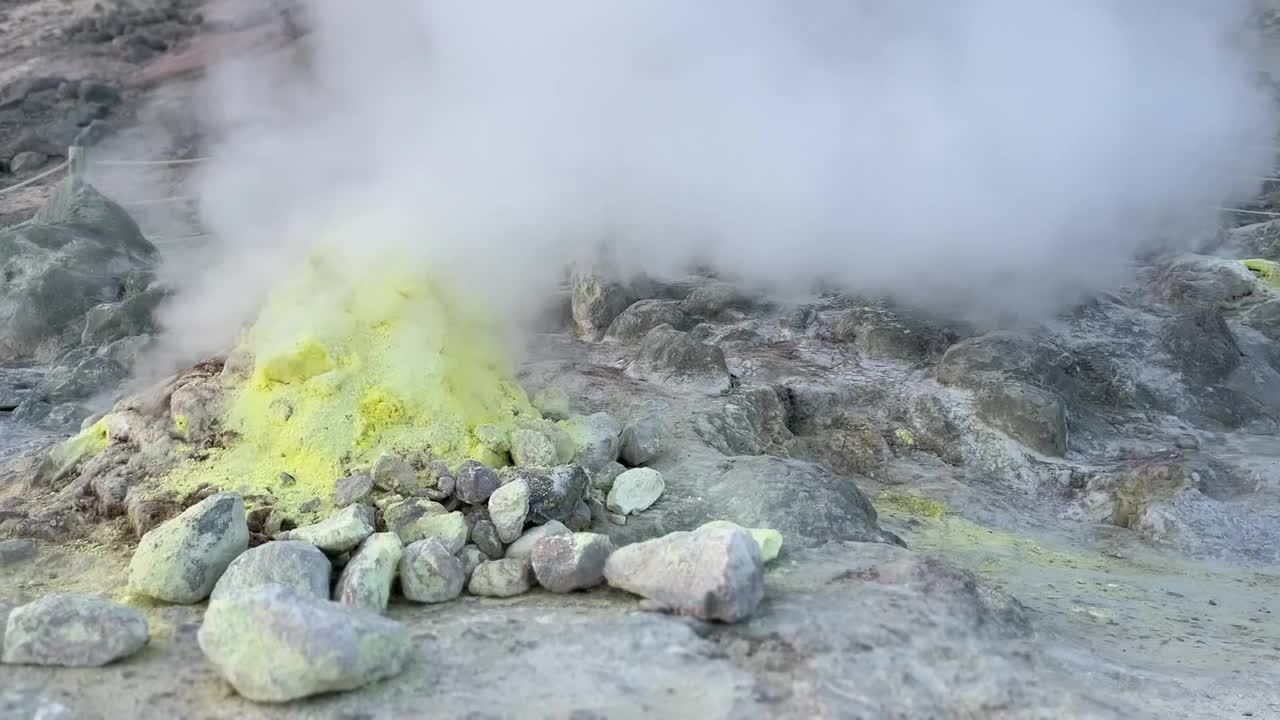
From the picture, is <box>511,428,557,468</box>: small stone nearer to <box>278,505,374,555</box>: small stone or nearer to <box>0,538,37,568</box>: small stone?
<box>278,505,374,555</box>: small stone

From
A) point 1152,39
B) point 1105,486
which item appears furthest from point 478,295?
point 1152,39

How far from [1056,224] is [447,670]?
5126 millimetres

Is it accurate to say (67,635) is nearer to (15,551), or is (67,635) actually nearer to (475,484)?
(15,551)

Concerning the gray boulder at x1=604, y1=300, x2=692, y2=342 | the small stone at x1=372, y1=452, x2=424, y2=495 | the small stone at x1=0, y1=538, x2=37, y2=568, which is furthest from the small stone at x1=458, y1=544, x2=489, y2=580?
the gray boulder at x1=604, y1=300, x2=692, y2=342

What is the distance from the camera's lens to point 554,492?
9.02ft

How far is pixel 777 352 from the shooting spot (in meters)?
5.03

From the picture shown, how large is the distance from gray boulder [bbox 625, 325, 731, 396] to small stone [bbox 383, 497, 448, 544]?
184 centimetres

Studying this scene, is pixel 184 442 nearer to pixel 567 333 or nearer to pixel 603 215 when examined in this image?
pixel 567 333

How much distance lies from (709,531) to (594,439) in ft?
3.30

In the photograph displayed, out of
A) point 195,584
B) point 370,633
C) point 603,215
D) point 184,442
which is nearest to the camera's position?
point 370,633

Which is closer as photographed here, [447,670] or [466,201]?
[447,670]

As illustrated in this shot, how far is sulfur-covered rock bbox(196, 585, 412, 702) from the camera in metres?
1.89

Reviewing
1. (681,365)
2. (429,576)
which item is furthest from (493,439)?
(681,365)

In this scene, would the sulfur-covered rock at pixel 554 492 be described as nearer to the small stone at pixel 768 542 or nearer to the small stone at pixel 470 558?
the small stone at pixel 470 558
